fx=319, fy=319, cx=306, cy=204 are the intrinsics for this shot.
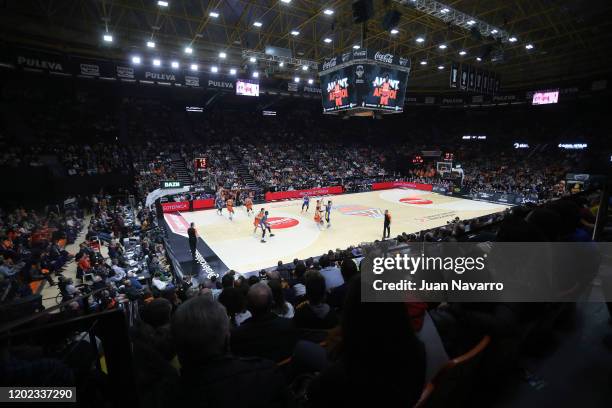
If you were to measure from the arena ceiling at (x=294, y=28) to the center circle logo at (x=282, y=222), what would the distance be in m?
10.2

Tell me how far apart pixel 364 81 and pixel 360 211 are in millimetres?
9403

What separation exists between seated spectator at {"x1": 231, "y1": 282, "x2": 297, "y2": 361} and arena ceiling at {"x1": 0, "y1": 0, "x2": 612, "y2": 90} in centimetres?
1597

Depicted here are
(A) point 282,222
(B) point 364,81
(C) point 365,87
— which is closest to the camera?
(B) point 364,81

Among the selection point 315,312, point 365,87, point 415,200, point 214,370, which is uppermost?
point 365,87

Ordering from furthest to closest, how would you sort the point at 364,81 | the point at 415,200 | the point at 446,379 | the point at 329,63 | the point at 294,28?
the point at 415,200, the point at 294,28, the point at 329,63, the point at 364,81, the point at 446,379

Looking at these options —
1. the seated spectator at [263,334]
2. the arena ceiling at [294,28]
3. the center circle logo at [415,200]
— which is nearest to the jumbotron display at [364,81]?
the arena ceiling at [294,28]

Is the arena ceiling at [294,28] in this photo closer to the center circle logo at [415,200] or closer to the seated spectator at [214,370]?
the center circle logo at [415,200]

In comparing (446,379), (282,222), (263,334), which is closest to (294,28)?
(282,222)

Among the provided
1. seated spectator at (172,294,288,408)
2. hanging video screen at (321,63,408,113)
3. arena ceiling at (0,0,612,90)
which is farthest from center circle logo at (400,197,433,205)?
seated spectator at (172,294,288,408)

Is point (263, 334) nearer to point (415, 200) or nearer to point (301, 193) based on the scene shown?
point (415, 200)

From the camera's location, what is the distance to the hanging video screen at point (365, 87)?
16.0 metres

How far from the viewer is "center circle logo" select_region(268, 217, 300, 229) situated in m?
18.2

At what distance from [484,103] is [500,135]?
17.6 feet

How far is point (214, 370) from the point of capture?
1486mm
